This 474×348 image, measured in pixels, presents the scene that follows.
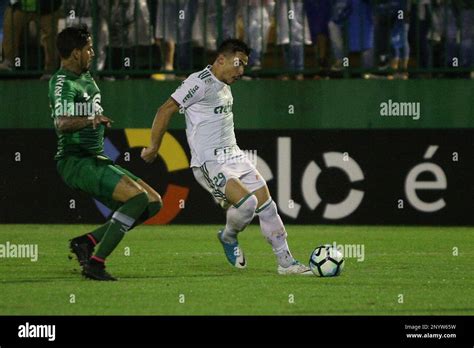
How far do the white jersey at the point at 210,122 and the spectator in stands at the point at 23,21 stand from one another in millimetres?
4773

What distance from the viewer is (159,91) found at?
1697cm

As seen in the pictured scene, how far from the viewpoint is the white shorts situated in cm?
1232

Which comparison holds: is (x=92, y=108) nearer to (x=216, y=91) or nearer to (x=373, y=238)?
(x=216, y=91)

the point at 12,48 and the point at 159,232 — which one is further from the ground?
the point at 12,48

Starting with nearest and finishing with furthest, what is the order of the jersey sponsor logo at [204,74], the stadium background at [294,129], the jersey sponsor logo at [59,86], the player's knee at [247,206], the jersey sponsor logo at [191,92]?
1. the jersey sponsor logo at [59,86]
2. the player's knee at [247,206]
3. the jersey sponsor logo at [191,92]
4. the jersey sponsor logo at [204,74]
5. the stadium background at [294,129]

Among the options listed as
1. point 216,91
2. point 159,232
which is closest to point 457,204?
point 159,232

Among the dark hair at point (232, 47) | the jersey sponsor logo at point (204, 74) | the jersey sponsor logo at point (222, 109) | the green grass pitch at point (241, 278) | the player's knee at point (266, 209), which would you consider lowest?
the green grass pitch at point (241, 278)

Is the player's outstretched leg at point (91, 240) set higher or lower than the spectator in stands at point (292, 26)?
lower

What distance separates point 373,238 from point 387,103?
2.01 m

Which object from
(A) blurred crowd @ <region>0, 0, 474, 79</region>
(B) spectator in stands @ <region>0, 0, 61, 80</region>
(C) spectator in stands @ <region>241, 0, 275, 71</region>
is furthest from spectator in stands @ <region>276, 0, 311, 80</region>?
(B) spectator in stands @ <region>0, 0, 61, 80</region>

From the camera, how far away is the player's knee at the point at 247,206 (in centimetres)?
1210

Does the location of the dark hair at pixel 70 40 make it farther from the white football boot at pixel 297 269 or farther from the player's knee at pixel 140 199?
the white football boot at pixel 297 269
